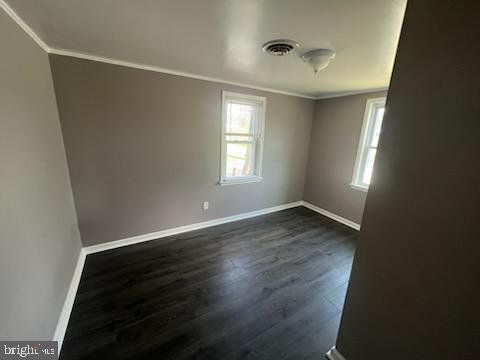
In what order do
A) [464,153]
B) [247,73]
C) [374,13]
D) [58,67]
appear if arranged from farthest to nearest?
[247,73], [58,67], [374,13], [464,153]

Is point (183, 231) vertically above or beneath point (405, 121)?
beneath

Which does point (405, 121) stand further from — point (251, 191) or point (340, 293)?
point (251, 191)

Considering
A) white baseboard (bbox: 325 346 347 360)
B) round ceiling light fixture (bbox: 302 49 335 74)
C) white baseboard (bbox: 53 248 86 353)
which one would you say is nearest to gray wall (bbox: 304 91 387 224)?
round ceiling light fixture (bbox: 302 49 335 74)

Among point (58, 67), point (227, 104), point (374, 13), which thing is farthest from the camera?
point (227, 104)

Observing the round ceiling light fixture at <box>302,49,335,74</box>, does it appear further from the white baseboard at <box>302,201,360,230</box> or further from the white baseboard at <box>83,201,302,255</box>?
the white baseboard at <box>302,201,360,230</box>

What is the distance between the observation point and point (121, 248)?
253cm

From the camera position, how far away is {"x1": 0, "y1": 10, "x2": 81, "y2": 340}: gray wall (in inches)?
39.0

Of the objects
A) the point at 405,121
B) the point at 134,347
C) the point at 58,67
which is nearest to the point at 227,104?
the point at 58,67

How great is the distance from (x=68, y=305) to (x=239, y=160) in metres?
2.67

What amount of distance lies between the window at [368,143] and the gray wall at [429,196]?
2362 mm

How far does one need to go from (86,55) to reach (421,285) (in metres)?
3.16

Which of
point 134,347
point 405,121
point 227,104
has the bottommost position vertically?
point 134,347

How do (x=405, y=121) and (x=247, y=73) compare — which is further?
(x=247, y=73)

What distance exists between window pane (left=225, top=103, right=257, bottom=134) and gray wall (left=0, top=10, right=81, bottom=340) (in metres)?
2.05
